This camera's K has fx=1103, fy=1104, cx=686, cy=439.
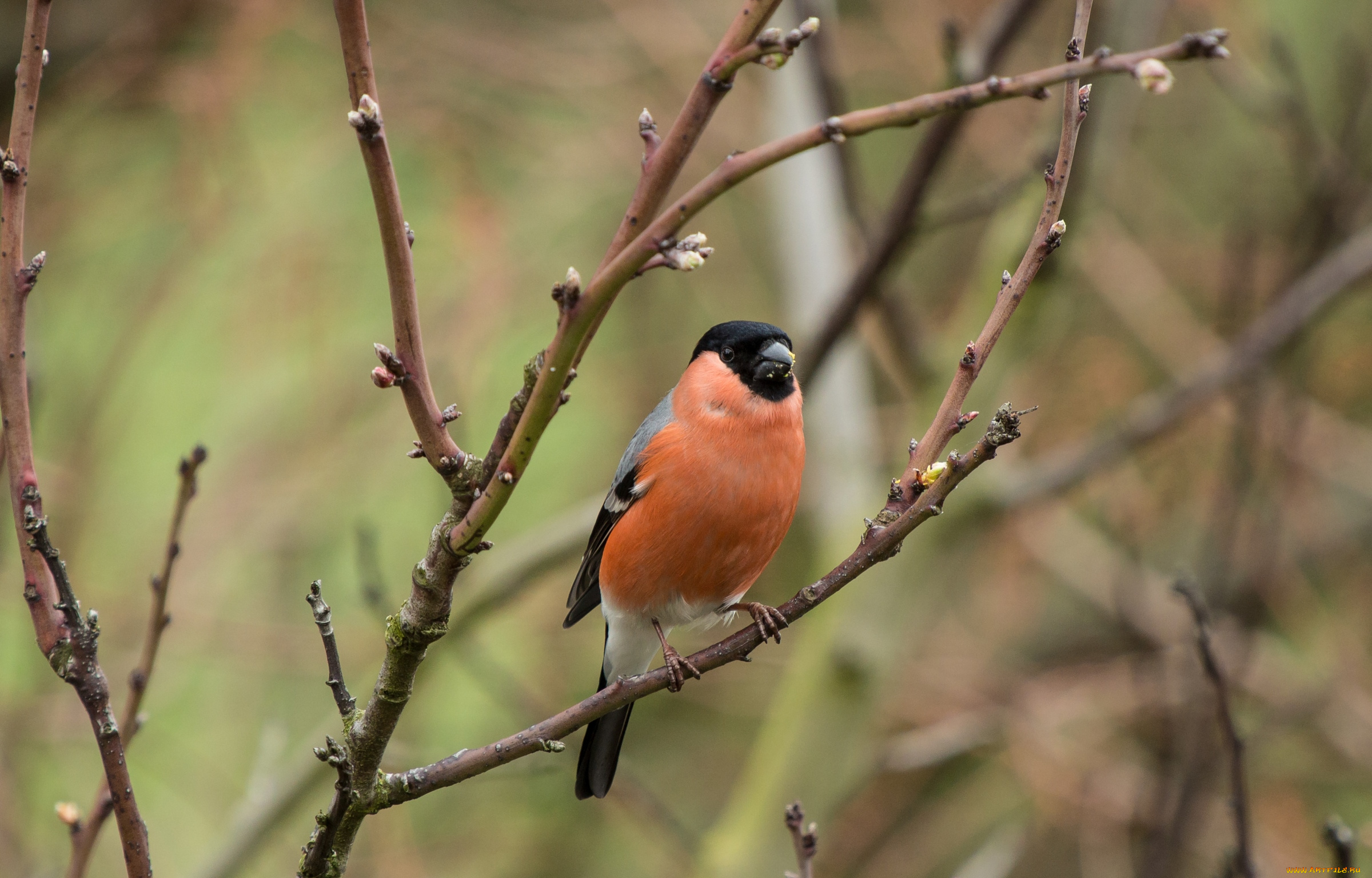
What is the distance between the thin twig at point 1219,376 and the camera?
395 centimetres

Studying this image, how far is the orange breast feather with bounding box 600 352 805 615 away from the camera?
307 cm

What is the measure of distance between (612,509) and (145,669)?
5.18 feet

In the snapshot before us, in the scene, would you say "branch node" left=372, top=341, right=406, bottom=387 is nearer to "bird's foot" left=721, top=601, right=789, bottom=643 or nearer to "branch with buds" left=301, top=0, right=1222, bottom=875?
"branch with buds" left=301, top=0, right=1222, bottom=875

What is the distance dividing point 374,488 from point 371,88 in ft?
17.1

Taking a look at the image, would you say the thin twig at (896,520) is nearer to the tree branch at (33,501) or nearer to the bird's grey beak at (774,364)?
the tree branch at (33,501)

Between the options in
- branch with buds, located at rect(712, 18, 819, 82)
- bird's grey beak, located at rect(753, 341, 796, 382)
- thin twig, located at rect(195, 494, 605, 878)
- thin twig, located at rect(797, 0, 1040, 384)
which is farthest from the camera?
thin twig, located at rect(797, 0, 1040, 384)

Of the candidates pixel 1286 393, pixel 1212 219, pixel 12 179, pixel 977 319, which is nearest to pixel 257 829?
pixel 12 179

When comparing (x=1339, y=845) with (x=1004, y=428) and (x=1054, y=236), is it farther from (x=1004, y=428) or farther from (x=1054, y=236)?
(x=1054, y=236)

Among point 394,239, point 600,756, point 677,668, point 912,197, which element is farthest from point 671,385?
point 394,239

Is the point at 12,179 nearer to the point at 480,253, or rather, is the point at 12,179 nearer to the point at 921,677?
the point at 480,253

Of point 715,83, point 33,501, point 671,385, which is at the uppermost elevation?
point 671,385

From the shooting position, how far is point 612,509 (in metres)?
3.42

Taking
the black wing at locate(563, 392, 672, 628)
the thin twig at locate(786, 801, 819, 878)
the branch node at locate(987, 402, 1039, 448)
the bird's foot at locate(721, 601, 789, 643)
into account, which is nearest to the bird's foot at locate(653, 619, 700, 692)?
the bird's foot at locate(721, 601, 789, 643)

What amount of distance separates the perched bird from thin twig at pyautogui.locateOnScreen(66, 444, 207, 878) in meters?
1.22
